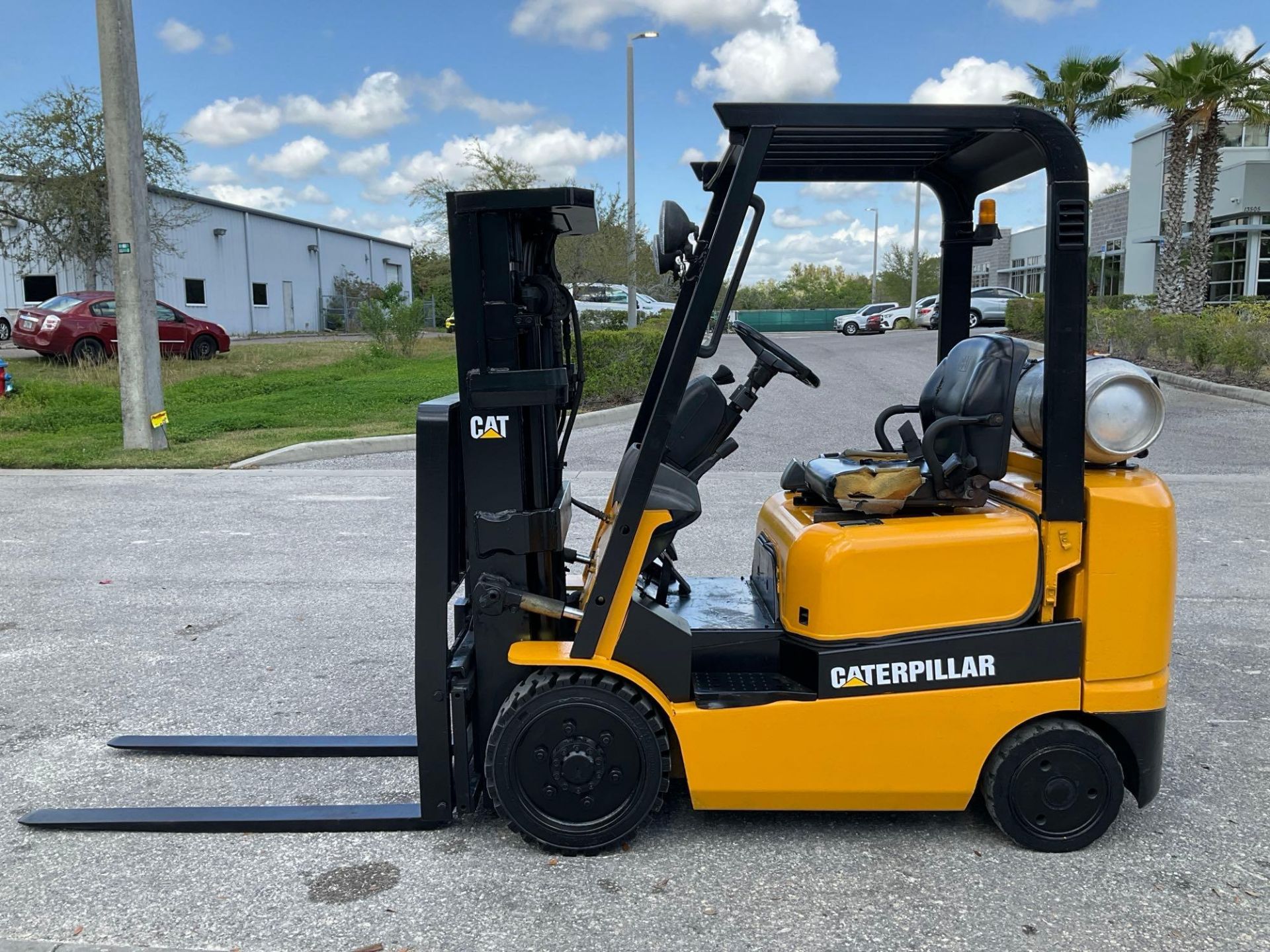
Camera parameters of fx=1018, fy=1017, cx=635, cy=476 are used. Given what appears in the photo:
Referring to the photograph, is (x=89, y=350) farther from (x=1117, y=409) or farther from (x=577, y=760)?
(x=1117, y=409)

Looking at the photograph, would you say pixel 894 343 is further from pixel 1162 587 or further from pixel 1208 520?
pixel 1162 587

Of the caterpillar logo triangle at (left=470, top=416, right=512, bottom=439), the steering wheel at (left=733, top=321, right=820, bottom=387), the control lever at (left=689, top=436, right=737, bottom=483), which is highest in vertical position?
the steering wheel at (left=733, top=321, right=820, bottom=387)

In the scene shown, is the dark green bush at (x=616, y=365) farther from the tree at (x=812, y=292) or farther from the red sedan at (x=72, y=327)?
the tree at (x=812, y=292)

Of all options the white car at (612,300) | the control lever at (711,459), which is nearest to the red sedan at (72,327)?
the white car at (612,300)

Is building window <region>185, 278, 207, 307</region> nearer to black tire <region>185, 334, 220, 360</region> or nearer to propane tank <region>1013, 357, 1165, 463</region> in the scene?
black tire <region>185, 334, 220, 360</region>

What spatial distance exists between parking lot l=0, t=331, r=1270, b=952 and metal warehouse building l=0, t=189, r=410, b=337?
28.5 meters

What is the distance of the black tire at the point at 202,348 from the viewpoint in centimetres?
2438

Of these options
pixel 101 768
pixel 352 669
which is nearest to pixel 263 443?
pixel 352 669

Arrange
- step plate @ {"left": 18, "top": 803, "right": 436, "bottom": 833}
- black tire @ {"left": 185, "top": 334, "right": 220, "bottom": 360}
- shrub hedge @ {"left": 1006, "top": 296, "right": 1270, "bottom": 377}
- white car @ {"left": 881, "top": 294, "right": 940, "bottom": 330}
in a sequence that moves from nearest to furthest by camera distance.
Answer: step plate @ {"left": 18, "top": 803, "right": 436, "bottom": 833}
shrub hedge @ {"left": 1006, "top": 296, "right": 1270, "bottom": 377}
black tire @ {"left": 185, "top": 334, "right": 220, "bottom": 360}
white car @ {"left": 881, "top": 294, "right": 940, "bottom": 330}

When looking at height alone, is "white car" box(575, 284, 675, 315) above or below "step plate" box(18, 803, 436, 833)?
above

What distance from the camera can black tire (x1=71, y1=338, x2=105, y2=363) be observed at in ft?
69.1

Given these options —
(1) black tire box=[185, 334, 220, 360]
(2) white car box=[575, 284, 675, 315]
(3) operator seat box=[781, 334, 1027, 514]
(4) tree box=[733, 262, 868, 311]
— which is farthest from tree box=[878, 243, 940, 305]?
(3) operator seat box=[781, 334, 1027, 514]

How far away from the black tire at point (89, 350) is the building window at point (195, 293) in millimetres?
19081

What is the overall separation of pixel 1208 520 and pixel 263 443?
413 inches
